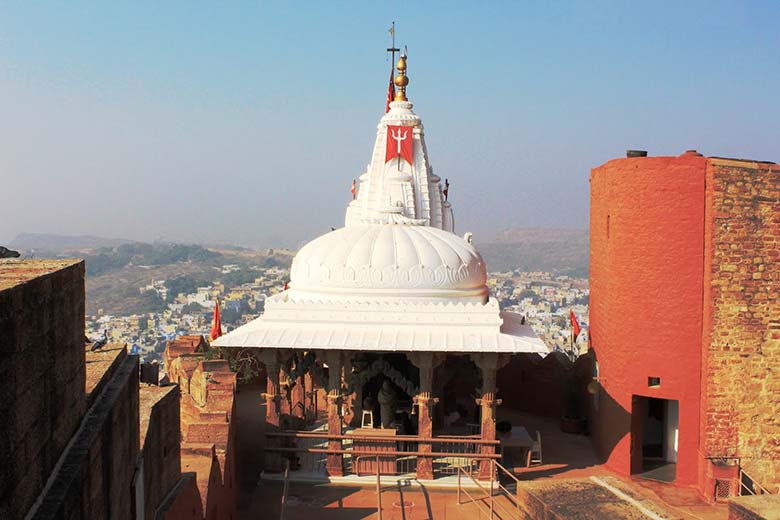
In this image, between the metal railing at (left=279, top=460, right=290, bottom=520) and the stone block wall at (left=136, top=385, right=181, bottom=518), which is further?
the metal railing at (left=279, top=460, right=290, bottom=520)

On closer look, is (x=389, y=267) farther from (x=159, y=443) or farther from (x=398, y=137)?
(x=398, y=137)

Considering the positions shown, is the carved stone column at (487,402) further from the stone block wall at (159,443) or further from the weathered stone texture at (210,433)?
the stone block wall at (159,443)

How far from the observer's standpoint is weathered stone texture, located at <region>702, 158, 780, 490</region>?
494 inches

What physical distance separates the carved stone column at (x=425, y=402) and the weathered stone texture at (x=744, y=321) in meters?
4.68

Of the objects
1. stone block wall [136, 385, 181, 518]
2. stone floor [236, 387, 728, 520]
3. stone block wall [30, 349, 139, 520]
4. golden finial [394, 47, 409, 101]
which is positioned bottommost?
stone floor [236, 387, 728, 520]

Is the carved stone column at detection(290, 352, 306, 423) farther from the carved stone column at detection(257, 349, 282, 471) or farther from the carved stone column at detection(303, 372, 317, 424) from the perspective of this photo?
the carved stone column at detection(257, 349, 282, 471)

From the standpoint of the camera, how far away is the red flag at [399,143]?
20.2 metres

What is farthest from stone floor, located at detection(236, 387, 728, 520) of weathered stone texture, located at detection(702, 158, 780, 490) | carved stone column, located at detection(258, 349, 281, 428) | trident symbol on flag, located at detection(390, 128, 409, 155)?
trident symbol on flag, located at detection(390, 128, 409, 155)

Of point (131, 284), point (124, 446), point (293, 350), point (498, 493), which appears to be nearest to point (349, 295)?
point (293, 350)

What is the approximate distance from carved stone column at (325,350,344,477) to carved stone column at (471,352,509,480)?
2375 mm

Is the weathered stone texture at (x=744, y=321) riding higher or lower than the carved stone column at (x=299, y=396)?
higher

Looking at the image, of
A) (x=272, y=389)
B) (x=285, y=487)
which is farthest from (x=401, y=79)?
(x=285, y=487)

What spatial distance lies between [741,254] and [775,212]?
95 centimetres

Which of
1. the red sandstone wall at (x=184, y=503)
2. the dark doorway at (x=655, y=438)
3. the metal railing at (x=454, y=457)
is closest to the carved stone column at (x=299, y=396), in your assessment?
the metal railing at (x=454, y=457)
